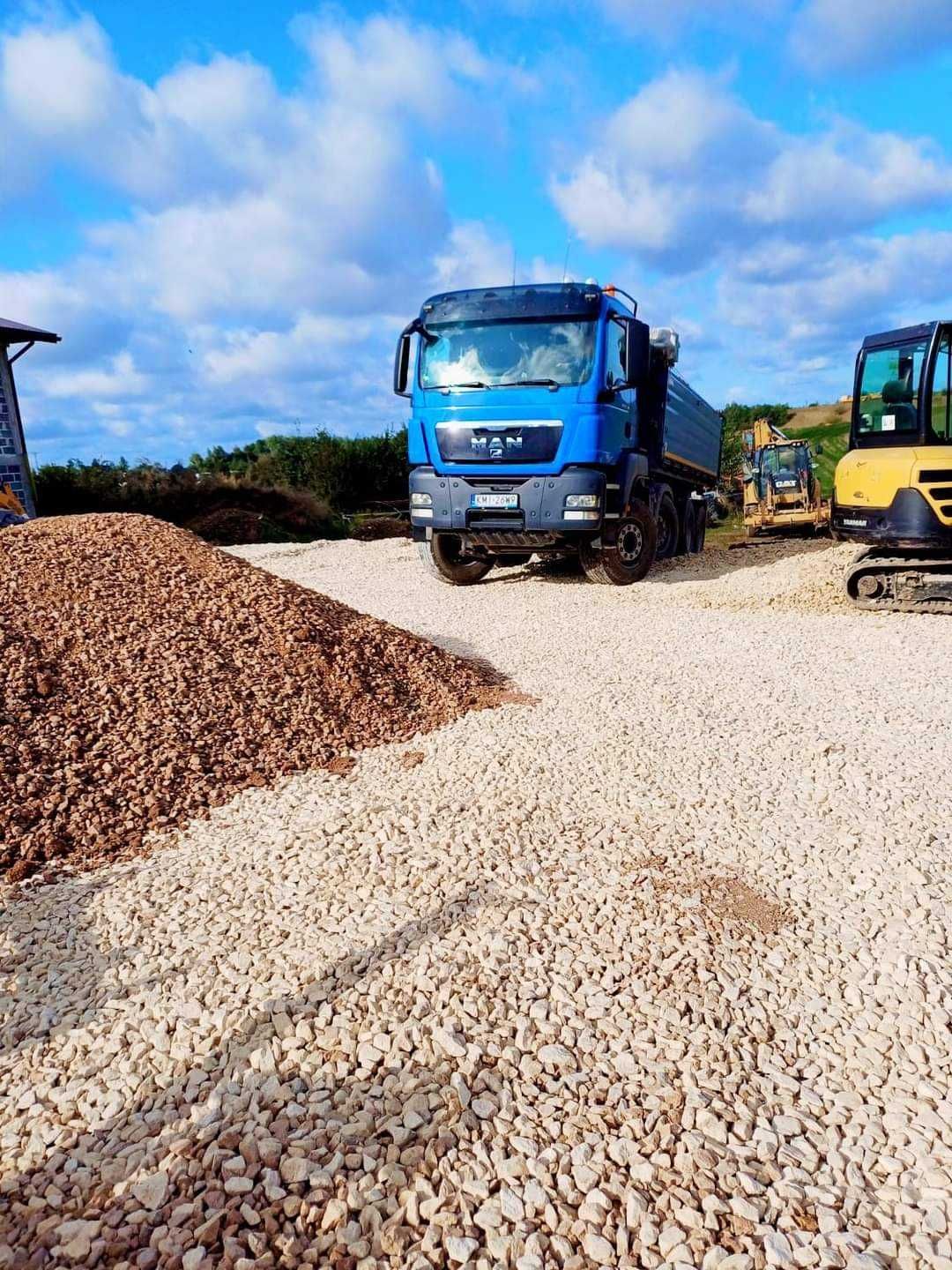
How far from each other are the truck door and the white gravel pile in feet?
17.9

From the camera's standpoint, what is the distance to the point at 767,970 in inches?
124

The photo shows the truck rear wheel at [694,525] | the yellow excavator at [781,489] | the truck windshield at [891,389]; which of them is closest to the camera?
the truck windshield at [891,389]


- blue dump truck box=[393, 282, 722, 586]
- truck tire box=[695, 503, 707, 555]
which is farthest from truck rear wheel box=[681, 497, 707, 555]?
blue dump truck box=[393, 282, 722, 586]

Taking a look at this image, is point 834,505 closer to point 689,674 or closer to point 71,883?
point 689,674

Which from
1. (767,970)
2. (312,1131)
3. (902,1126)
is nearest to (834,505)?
(767,970)

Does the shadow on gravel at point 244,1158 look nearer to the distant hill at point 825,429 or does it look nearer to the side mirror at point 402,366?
the side mirror at point 402,366

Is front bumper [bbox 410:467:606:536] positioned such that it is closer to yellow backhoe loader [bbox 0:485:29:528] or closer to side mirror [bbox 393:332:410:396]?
side mirror [bbox 393:332:410:396]

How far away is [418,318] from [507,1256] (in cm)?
982

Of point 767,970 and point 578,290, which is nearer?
point 767,970

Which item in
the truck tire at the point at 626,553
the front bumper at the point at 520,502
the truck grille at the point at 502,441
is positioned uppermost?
the truck grille at the point at 502,441

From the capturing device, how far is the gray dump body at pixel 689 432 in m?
12.5

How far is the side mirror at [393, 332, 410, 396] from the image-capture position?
10188 millimetres

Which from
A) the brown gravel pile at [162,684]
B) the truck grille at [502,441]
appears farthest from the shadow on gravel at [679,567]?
the brown gravel pile at [162,684]

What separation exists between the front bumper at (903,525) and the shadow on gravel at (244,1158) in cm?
796
